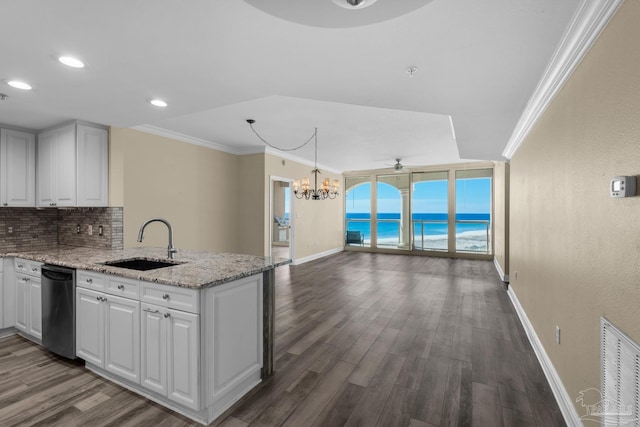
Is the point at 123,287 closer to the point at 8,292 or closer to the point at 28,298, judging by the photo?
the point at 28,298

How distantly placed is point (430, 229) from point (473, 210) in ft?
4.25

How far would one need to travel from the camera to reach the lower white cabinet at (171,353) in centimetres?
187

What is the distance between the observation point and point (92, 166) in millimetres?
3695

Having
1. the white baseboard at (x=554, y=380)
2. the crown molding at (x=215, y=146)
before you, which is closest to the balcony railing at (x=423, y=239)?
the crown molding at (x=215, y=146)

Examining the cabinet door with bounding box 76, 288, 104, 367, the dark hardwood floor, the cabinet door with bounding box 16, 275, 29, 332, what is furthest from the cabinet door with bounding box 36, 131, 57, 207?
the cabinet door with bounding box 76, 288, 104, 367

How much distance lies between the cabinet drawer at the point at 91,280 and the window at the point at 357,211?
8146mm

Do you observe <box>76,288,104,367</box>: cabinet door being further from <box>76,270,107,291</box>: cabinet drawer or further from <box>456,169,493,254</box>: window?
<box>456,169,493,254</box>: window

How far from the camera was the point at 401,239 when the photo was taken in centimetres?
932

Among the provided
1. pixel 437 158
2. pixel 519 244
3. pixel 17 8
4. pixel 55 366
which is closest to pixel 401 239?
pixel 437 158

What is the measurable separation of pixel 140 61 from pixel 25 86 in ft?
4.47

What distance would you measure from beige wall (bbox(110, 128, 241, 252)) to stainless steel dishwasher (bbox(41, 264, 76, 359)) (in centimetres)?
138

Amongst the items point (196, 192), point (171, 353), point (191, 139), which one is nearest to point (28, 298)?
point (171, 353)

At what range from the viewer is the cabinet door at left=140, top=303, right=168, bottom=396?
2.00 meters

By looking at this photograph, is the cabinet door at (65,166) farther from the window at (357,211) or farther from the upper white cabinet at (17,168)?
the window at (357,211)
